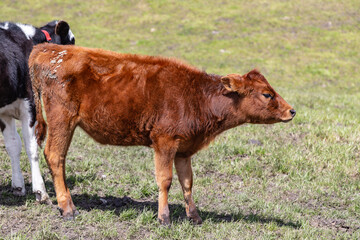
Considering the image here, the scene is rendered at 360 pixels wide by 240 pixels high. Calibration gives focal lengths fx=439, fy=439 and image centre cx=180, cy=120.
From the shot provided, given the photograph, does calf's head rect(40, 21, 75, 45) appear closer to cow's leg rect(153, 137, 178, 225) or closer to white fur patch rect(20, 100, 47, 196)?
white fur patch rect(20, 100, 47, 196)

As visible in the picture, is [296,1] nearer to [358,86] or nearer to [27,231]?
[358,86]

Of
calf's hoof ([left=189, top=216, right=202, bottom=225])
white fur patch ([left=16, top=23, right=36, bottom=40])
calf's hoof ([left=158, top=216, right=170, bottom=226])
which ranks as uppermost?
white fur patch ([left=16, top=23, right=36, bottom=40])

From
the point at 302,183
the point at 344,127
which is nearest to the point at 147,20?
the point at 344,127

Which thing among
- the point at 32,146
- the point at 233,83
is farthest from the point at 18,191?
the point at 233,83

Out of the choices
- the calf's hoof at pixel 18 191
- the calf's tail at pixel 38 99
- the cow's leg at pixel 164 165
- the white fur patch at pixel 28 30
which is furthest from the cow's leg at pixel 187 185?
the white fur patch at pixel 28 30

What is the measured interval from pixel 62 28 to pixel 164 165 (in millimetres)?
3212

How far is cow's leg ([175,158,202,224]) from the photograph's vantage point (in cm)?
555

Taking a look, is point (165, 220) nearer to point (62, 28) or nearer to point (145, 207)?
point (145, 207)

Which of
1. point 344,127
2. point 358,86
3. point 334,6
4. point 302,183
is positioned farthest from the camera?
point 334,6

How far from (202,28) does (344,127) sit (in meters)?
20.5

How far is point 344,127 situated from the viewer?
944 centimetres

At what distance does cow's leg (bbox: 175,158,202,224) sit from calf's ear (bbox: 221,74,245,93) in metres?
1.09

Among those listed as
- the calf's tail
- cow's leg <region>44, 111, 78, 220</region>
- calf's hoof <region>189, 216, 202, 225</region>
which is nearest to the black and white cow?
the calf's tail

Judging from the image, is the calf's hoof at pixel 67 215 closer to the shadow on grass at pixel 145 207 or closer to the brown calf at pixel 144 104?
the brown calf at pixel 144 104
